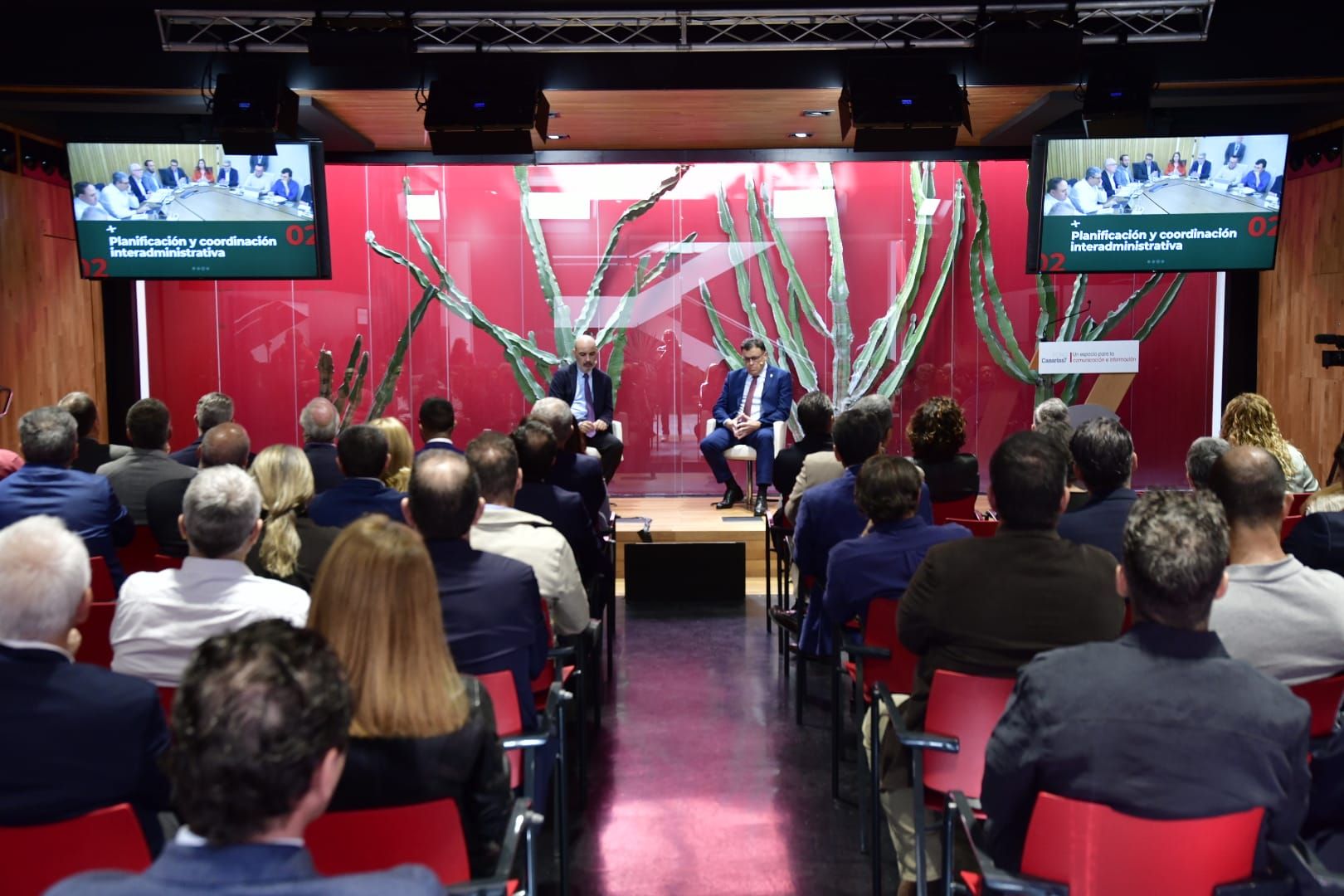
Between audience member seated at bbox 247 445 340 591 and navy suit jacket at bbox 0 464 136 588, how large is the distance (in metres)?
0.86

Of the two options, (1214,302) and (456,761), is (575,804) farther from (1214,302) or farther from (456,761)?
(1214,302)

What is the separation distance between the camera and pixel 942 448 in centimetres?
484

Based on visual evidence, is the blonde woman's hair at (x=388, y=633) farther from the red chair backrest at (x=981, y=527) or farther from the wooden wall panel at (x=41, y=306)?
the wooden wall panel at (x=41, y=306)

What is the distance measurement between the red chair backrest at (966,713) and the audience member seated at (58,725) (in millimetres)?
1549

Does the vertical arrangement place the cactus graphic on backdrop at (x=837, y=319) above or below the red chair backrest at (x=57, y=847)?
above

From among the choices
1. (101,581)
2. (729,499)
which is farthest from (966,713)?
(729,499)

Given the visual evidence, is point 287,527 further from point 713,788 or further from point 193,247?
point 193,247

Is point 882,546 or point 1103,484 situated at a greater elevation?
point 1103,484

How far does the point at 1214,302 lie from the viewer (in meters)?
9.00

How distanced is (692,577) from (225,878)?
221 inches

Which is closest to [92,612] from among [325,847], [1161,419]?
[325,847]

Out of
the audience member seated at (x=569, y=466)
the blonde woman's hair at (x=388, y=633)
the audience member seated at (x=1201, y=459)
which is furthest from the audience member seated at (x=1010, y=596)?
the audience member seated at (x=569, y=466)

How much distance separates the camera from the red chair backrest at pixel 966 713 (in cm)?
238

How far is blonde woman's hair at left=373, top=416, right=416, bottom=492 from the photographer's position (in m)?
4.11
